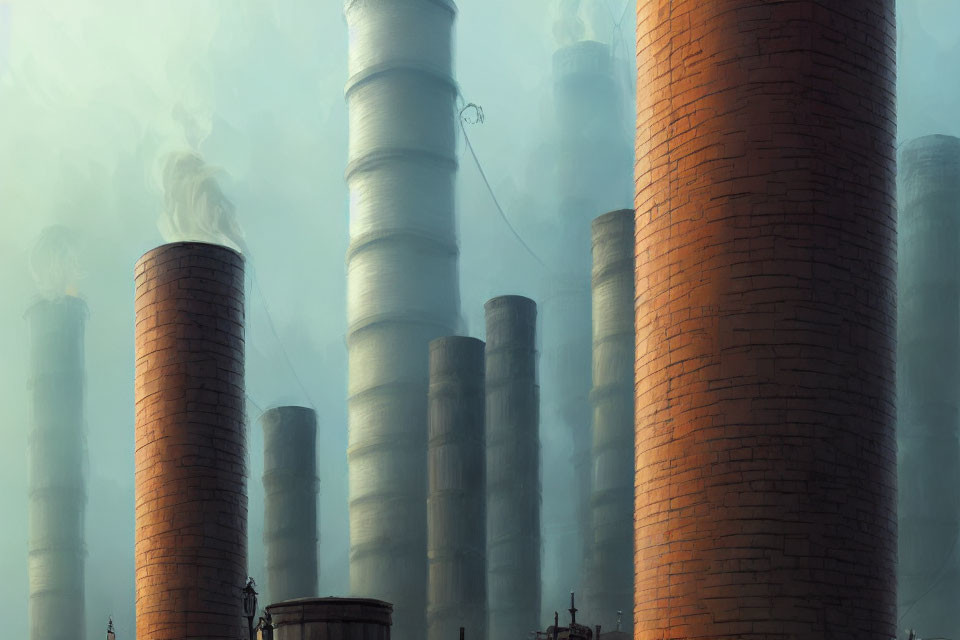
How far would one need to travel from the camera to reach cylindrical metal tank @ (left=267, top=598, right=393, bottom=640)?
42.6 ft

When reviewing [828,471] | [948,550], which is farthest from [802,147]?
[948,550]

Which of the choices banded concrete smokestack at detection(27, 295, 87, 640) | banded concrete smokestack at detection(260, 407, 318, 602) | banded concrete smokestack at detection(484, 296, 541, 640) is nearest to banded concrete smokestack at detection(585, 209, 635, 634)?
banded concrete smokestack at detection(484, 296, 541, 640)

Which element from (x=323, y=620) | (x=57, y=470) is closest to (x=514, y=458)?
(x=57, y=470)

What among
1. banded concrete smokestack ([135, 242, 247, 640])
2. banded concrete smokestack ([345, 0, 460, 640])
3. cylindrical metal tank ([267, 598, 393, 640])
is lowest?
cylindrical metal tank ([267, 598, 393, 640])

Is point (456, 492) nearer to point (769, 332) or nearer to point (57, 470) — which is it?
point (57, 470)

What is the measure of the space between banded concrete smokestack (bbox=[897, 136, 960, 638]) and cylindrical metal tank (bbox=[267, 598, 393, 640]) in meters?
22.4

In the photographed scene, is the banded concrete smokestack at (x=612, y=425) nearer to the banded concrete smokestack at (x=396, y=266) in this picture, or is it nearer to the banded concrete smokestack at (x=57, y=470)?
the banded concrete smokestack at (x=396, y=266)

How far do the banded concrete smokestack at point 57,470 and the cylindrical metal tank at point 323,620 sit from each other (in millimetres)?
29736

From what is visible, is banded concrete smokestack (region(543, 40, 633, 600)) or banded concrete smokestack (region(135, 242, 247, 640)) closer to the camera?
banded concrete smokestack (region(135, 242, 247, 640))

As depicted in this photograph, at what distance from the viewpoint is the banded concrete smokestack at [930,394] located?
1293 inches

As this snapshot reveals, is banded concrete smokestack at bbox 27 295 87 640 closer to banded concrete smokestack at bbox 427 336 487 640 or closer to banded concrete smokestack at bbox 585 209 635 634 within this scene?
banded concrete smokestack at bbox 427 336 487 640

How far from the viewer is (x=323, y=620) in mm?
12984

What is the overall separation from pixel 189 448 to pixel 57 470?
108 feet

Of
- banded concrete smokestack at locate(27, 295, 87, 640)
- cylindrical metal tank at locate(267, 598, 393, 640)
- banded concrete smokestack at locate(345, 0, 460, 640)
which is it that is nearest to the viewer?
cylindrical metal tank at locate(267, 598, 393, 640)
